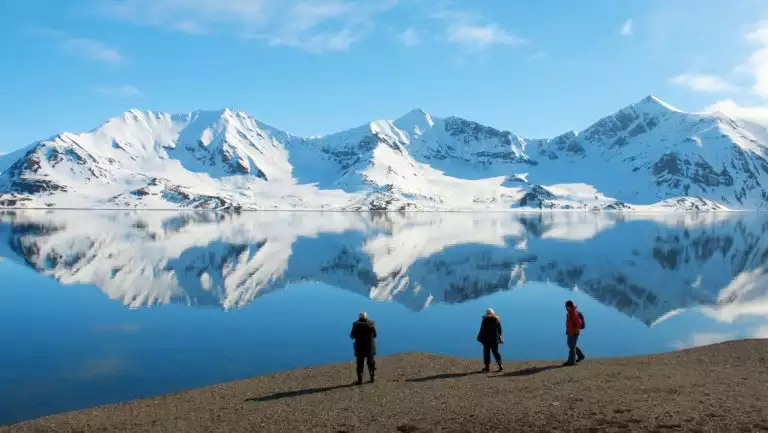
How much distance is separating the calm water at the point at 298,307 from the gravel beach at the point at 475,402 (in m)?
6.17

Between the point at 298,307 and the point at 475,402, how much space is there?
117 ft

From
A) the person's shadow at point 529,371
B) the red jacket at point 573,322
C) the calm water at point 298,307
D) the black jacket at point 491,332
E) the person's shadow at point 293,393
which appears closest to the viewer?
the person's shadow at point 293,393

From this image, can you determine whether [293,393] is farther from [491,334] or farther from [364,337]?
[491,334]

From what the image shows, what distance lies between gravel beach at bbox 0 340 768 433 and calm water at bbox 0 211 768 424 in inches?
243

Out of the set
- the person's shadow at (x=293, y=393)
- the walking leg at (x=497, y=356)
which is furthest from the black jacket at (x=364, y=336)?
the walking leg at (x=497, y=356)

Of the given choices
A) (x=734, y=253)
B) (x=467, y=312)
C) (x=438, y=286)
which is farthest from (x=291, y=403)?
(x=734, y=253)

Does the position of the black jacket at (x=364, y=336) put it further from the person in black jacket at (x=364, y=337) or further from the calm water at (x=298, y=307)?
the calm water at (x=298, y=307)

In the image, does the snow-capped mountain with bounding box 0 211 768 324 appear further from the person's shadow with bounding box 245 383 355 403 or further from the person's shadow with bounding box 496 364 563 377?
the person's shadow with bounding box 245 383 355 403

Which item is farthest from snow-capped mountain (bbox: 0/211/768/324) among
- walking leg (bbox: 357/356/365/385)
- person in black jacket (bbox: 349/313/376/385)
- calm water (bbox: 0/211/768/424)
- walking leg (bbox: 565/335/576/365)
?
person in black jacket (bbox: 349/313/376/385)

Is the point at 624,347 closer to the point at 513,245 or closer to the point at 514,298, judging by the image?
the point at 514,298

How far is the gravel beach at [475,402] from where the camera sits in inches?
766

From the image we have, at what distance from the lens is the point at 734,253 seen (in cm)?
11000

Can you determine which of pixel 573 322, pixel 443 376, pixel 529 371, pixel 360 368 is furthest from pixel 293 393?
pixel 573 322

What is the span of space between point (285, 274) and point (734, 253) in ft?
279
